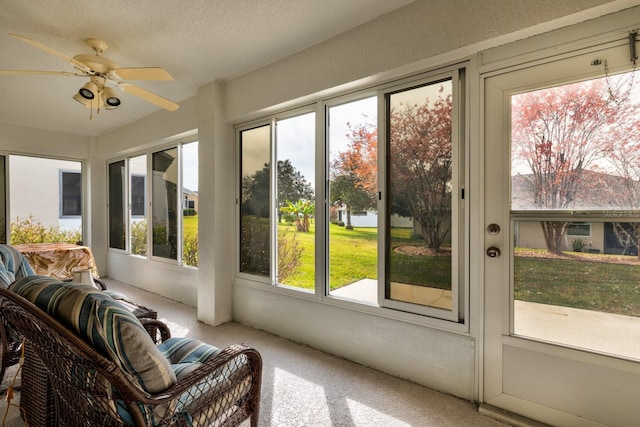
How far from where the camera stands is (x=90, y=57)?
2051 mm

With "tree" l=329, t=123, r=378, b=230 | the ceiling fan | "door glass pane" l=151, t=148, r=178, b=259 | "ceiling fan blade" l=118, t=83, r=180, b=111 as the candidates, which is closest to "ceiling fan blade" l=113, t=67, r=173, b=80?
the ceiling fan

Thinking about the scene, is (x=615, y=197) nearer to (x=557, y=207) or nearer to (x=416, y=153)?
(x=557, y=207)

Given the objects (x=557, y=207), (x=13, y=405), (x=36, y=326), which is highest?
(x=557, y=207)

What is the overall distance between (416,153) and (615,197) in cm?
111

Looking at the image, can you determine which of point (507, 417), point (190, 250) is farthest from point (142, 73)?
point (507, 417)

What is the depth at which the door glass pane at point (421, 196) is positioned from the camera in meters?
2.01

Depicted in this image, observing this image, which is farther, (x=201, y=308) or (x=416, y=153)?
(x=201, y=308)

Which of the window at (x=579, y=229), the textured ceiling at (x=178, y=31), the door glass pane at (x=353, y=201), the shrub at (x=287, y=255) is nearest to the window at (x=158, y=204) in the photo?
the textured ceiling at (x=178, y=31)

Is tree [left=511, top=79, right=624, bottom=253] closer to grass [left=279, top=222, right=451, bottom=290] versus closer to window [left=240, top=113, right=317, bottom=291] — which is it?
grass [left=279, top=222, right=451, bottom=290]

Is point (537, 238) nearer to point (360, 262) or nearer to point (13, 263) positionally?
point (360, 262)

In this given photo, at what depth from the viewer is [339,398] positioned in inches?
74.7

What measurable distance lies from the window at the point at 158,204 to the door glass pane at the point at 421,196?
2.84m

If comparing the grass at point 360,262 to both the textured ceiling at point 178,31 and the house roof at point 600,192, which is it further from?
the textured ceiling at point 178,31

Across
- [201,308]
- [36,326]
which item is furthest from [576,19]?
[201,308]
